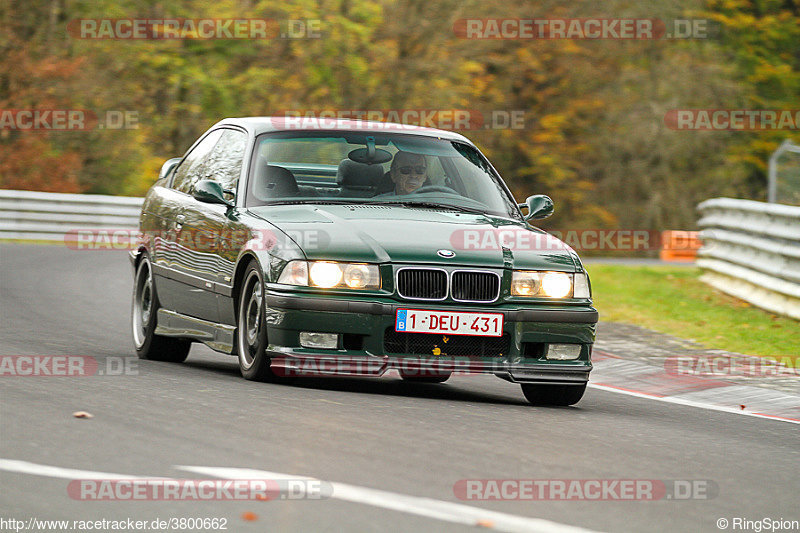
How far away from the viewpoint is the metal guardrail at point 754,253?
16016mm

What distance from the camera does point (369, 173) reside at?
10078mm

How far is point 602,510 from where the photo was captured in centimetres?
585

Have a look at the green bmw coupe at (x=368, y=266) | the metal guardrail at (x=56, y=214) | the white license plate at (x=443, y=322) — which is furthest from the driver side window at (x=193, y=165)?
the metal guardrail at (x=56, y=214)

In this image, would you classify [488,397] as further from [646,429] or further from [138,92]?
[138,92]

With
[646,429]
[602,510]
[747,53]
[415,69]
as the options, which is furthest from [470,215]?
[747,53]

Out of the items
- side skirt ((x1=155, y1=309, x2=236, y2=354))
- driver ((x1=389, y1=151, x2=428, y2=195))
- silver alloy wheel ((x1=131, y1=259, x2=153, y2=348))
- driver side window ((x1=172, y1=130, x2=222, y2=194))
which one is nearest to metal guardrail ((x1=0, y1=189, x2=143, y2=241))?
silver alloy wheel ((x1=131, y1=259, x2=153, y2=348))

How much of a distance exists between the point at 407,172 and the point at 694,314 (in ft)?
23.6

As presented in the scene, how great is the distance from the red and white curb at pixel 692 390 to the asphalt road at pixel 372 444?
0.39 meters

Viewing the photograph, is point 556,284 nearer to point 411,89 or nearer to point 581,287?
point 581,287

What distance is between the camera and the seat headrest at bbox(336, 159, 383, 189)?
10.0m

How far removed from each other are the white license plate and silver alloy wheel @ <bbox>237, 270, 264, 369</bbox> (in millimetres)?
897

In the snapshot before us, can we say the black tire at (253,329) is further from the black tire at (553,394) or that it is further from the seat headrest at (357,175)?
the black tire at (553,394)

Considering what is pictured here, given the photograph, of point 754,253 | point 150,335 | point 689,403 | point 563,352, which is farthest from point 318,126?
point 754,253

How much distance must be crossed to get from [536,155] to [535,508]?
1581 inches
